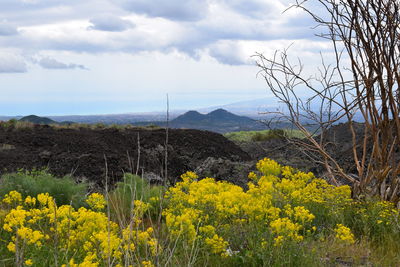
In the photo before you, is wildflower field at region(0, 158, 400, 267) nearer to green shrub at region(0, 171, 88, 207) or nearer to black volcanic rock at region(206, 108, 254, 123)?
green shrub at region(0, 171, 88, 207)

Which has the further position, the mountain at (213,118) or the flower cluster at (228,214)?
the mountain at (213,118)

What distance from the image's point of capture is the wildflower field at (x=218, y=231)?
370 centimetres

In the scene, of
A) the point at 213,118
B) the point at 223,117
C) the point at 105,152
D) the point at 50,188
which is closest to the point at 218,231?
the point at 50,188

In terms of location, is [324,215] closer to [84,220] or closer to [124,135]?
[84,220]

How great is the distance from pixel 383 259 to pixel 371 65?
264cm

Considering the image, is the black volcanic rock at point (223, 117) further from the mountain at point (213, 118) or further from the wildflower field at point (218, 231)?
the wildflower field at point (218, 231)

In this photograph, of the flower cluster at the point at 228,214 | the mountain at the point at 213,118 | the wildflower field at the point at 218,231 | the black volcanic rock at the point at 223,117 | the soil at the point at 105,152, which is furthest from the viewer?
the black volcanic rock at the point at 223,117

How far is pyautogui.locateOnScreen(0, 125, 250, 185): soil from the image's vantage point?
1180 centimetres

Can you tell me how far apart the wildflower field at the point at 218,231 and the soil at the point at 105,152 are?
5803mm

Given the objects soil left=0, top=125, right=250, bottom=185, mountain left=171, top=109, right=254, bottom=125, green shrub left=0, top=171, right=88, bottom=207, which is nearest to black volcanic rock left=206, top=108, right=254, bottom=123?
mountain left=171, top=109, right=254, bottom=125

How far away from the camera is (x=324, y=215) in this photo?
5.98 metres

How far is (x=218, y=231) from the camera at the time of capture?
4691 mm

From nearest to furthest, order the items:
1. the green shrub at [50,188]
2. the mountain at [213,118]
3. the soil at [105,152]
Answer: the green shrub at [50,188] → the soil at [105,152] → the mountain at [213,118]

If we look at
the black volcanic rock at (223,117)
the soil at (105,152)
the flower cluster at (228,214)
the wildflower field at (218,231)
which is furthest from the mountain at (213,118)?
the flower cluster at (228,214)
